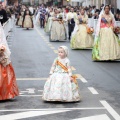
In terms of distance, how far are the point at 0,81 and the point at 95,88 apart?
2696mm

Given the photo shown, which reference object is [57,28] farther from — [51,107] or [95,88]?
[51,107]

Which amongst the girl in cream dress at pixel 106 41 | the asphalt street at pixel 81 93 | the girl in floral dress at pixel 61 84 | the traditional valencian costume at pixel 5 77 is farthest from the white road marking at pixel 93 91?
the girl in cream dress at pixel 106 41

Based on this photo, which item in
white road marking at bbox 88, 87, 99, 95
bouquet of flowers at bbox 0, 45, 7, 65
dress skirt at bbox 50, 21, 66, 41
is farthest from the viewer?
dress skirt at bbox 50, 21, 66, 41

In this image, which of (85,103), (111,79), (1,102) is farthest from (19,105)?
(111,79)

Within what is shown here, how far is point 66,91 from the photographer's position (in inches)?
439

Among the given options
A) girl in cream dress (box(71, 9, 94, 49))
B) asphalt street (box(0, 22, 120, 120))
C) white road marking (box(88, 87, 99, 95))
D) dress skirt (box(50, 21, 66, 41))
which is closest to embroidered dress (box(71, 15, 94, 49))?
girl in cream dress (box(71, 9, 94, 49))

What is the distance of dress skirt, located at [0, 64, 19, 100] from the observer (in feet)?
37.2

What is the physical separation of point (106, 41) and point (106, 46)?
0.56ft

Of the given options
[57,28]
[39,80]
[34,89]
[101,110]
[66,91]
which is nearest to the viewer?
[101,110]

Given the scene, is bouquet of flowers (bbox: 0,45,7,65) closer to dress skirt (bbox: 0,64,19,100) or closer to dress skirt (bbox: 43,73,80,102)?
dress skirt (bbox: 0,64,19,100)

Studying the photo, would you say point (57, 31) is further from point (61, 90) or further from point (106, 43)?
point (61, 90)

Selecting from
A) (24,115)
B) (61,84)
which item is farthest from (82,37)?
(24,115)

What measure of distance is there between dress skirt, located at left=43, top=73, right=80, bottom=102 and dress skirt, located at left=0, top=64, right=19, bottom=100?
2.28 ft

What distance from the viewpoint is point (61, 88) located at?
36.6 feet
